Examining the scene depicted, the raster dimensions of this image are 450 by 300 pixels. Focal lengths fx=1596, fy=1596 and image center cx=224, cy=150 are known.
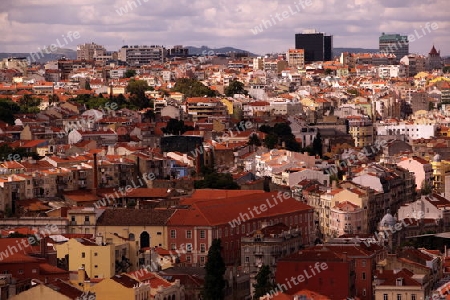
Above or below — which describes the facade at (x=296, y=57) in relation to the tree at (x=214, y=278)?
above

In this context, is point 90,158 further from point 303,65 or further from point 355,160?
point 303,65

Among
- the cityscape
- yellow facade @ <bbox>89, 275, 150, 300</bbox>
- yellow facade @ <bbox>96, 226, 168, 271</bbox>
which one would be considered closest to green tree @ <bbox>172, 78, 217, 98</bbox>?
the cityscape

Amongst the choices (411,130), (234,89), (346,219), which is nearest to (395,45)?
(234,89)

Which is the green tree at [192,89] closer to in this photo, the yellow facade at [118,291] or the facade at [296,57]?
the facade at [296,57]

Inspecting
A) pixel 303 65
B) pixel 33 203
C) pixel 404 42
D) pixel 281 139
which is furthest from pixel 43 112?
pixel 404 42

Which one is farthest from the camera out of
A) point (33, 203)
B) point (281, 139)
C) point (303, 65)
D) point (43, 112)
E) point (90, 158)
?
point (303, 65)

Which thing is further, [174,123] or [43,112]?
[43,112]

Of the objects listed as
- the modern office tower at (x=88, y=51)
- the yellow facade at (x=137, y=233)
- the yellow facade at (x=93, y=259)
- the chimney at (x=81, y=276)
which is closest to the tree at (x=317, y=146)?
the yellow facade at (x=137, y=233)
